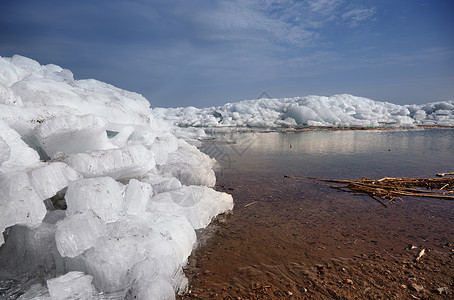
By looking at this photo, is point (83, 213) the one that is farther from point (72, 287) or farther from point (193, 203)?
point (193, 203)

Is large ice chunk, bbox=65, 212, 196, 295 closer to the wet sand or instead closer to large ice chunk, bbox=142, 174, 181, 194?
the wet sand

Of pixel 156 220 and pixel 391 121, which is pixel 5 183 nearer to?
pixel 156 220

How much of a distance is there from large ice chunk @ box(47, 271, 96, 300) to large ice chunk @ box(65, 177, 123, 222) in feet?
1.89

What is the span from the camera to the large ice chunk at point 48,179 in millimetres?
2436

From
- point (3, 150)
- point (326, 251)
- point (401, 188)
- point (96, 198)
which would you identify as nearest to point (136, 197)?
point (96, 198)

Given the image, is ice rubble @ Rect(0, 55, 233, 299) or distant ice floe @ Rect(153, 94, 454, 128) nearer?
ice rubble @ Rect(0, 55, 233, 299)

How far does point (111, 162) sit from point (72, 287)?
158 centimetres

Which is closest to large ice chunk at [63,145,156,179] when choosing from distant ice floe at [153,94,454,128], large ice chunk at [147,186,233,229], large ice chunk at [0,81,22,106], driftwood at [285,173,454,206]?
large ice chunk at [147,186,233,229]

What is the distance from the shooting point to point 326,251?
2859mm

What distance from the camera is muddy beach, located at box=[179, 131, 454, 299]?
2234mm

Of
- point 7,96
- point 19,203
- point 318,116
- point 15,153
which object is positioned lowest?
point 19,203

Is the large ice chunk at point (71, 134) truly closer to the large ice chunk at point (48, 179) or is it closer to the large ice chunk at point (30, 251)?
the large ice chunk at point (48, 179)

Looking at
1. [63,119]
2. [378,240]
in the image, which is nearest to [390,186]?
[378,240]

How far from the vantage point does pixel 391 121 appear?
36.0 metres
